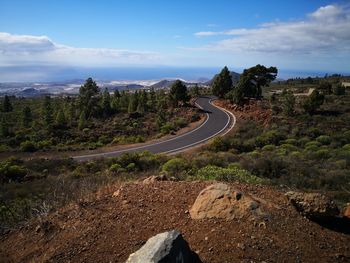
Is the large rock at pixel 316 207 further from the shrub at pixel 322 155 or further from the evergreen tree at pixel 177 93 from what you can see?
the evergreen tree at pixel 177 93

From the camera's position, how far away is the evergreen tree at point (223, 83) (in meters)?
50.9

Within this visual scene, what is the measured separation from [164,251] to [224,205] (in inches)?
77.3

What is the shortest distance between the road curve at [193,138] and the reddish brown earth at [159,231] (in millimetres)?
18339

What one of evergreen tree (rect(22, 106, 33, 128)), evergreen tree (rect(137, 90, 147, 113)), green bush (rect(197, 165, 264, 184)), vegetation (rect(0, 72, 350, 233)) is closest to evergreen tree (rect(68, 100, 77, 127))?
vegetation (rect(0, 72, 350, 233))

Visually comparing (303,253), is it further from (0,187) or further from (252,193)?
(0,187)

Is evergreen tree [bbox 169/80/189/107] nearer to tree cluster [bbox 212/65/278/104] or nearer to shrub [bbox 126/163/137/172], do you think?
tree cluster [bbox 212/65/278/104]

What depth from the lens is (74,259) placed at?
4.86 meters

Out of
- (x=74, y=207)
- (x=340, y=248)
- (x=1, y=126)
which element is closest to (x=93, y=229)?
(x=74, y=207)

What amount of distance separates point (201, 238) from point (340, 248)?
2.19m

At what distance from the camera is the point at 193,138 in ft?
99.1

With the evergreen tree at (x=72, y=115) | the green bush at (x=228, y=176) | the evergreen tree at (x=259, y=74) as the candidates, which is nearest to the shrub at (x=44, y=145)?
the evergreen tree at (x=72, y=115)

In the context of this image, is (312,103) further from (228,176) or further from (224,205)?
(224,205)

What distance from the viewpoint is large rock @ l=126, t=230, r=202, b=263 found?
379 centimetres

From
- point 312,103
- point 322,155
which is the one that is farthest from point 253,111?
point 322,155
